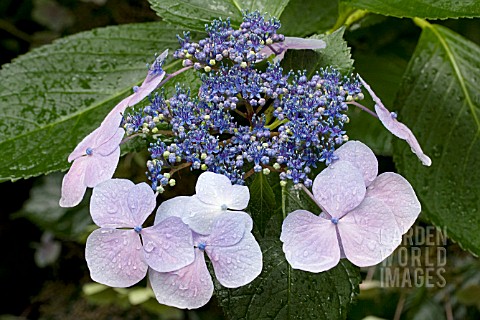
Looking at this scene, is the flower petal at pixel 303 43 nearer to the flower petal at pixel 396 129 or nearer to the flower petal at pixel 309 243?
the flower petal at pixel 396 129

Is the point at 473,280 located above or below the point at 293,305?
below

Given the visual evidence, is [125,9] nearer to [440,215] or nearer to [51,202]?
[51,202]

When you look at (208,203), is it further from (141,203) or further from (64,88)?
(64,88)

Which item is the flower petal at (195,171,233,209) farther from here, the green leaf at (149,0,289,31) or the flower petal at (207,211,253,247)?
the green leaf at (149,0,289,31)

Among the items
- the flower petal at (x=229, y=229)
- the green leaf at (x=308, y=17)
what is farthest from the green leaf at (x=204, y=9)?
the flower petal at (x=229, y=229)

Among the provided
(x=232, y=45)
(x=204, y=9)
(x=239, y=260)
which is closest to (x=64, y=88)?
(x=204, y=9)

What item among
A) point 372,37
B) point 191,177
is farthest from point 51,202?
point 372,37

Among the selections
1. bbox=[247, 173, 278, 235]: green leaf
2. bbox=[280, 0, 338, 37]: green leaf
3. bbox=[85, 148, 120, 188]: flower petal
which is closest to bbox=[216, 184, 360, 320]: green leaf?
bbox=[247, 173, 278, 235]: green leaf
